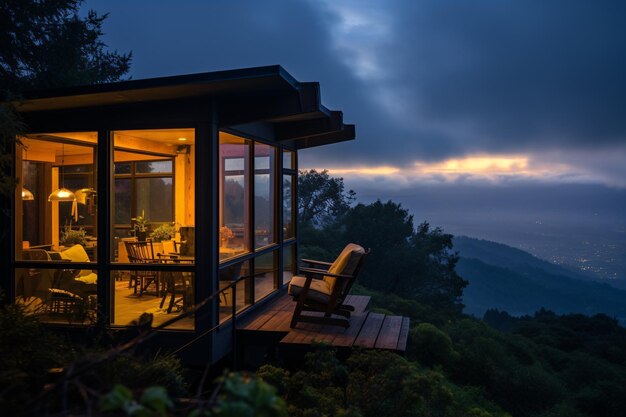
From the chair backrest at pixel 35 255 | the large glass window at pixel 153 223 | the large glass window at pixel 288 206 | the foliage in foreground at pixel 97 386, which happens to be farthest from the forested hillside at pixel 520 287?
the foliage in foreground at pixel 97 386

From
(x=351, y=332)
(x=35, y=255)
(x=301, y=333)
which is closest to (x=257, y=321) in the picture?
(x=301, y=333)

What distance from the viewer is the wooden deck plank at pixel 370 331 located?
5.65 metres

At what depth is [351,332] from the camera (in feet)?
20.3

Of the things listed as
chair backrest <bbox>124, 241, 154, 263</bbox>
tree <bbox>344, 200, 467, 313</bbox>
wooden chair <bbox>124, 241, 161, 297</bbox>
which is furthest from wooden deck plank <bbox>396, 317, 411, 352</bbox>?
tree <bbox>344, 200, 467, 313</bbox>

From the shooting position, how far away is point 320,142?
986cm

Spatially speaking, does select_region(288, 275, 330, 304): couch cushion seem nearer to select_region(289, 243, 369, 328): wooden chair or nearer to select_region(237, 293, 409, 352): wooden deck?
select_region(289, 243, 369, 328): wooden chair

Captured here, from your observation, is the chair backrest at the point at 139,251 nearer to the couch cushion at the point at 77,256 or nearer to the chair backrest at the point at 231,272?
the couch cushion at the point at 77,256

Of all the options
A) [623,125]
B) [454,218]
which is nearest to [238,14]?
[454,218]

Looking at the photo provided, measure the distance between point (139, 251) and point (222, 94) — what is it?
3290 millimetres

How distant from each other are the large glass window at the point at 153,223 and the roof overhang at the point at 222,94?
69cm

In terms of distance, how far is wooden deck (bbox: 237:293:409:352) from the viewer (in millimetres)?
5664

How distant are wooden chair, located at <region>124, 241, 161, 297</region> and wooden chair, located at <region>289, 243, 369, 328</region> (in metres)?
1.93

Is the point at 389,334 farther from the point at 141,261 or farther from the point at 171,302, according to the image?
the point at 141,261

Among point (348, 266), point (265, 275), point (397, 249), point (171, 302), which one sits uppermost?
point (348, 266)
